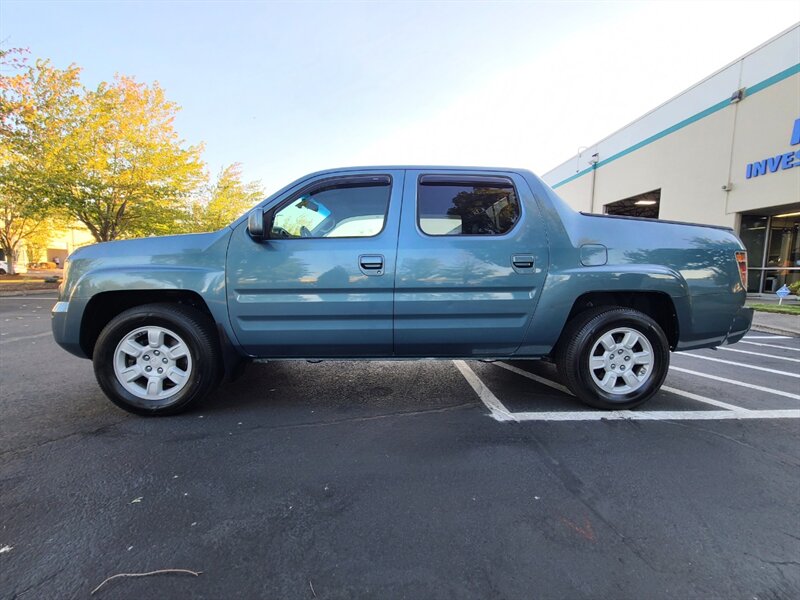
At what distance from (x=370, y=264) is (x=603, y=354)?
207 centimetres

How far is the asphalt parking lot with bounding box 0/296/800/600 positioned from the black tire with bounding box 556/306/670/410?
0.14 m

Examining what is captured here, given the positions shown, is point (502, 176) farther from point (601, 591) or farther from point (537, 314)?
point (601, 591)

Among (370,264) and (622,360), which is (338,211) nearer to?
(370,264)

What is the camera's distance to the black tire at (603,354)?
324 centimetres

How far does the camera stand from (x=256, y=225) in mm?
2961

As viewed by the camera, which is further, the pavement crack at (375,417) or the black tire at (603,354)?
the black tire at (603,354)

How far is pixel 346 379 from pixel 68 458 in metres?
2.27

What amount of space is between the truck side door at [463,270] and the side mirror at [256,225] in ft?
3.47

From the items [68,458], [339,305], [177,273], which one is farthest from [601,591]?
[177,273]

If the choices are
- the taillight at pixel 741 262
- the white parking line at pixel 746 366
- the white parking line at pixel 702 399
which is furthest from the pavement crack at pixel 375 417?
the white parking line at pixel 746 366

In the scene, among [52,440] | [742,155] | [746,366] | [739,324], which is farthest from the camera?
[742,155]

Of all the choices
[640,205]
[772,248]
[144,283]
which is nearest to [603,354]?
[144,283]

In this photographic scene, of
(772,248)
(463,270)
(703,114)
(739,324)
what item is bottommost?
(739,324)

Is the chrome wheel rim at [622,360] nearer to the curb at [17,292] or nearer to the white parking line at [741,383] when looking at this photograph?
the white parking line at [741,383]
